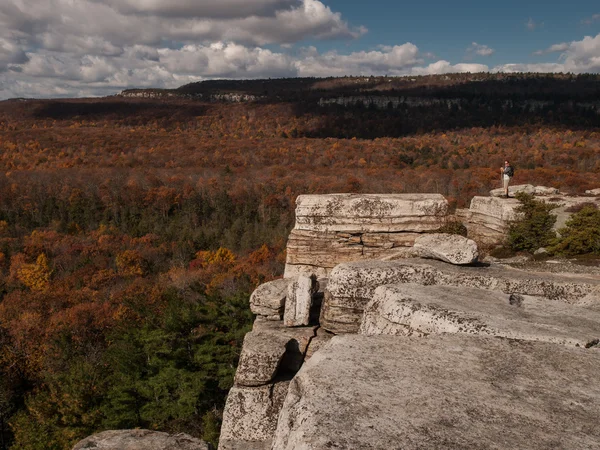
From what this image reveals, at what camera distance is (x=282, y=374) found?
10.1 meters

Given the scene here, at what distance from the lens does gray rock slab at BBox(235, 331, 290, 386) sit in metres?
9.88

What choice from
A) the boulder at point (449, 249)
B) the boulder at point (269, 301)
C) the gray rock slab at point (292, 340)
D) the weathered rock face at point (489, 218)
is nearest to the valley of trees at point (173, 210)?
the boulder at point (269, 301)

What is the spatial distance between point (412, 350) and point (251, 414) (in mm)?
6285

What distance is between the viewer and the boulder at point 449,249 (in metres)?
9.41

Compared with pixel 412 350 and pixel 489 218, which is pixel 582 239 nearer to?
pixel 489 218

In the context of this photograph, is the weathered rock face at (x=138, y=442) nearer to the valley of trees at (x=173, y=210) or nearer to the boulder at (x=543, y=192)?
the valley of trees at (x=173, y=210)

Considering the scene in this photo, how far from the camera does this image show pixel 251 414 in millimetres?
9836

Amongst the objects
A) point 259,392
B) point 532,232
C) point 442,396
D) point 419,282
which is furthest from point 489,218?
point 442,396

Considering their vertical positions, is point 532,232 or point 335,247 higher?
point 335,247

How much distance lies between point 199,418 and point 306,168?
241 feet

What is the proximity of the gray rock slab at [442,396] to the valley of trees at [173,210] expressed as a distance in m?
17.0

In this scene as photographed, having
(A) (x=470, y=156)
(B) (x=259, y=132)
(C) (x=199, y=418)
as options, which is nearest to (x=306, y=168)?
(A) (x=470, y=156)

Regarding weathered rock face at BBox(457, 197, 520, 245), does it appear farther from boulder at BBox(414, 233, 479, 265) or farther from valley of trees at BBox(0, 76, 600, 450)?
valley of trees at BBox(0, 76, 600, 450)

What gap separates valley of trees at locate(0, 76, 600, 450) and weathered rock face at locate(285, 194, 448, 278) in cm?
1046
